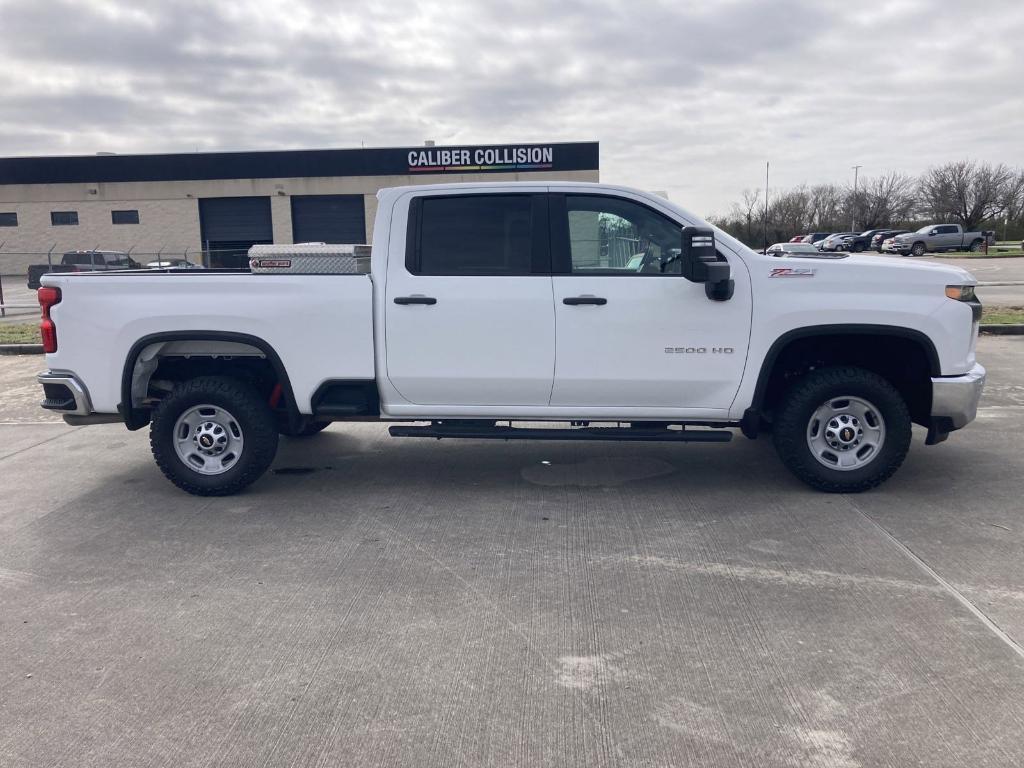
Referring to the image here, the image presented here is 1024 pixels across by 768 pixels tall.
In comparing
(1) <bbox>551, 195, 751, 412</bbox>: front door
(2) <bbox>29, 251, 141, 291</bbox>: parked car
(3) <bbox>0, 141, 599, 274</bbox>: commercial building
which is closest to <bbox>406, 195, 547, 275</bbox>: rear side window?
(1) <bbox>551, 195, 751, 412</bbox>: front door

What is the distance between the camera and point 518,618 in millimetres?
4109

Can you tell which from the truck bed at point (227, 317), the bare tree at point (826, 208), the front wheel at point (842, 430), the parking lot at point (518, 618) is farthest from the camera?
the bare tree at point (826, 208)

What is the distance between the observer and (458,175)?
41.0 m

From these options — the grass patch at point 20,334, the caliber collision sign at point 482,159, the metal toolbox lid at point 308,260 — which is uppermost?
the caliber collision sign at point 482,159

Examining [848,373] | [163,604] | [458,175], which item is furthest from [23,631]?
[458,175]

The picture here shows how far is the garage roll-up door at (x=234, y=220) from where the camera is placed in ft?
142

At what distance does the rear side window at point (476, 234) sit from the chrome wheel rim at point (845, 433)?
86.7 inches

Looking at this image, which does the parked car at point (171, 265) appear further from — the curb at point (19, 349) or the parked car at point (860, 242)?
the parked car at point (860, 242)

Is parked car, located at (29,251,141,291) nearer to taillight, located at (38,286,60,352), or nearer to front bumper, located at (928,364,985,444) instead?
taillight, located at (38,286,60,352)

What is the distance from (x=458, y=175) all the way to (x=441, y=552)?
37673 mm

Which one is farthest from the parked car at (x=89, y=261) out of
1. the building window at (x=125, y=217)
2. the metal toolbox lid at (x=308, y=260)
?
the metal toolbox lid at (x=308, y=260)

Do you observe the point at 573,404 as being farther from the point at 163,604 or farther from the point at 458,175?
the point at 458,175

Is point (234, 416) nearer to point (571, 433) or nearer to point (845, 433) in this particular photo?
point (571, 433)

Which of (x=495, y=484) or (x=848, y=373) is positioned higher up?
(x=848, y=373)
